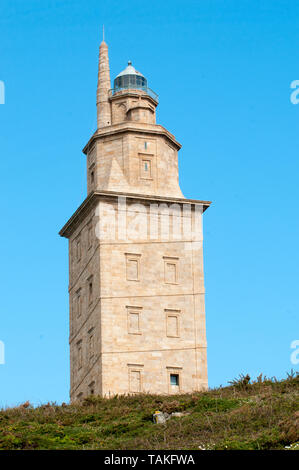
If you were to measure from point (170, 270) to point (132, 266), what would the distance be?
217cm

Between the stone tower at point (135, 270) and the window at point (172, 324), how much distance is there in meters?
0.05

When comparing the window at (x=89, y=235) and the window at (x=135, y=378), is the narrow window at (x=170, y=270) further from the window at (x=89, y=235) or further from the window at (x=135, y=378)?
the window at (x=135, y=378)

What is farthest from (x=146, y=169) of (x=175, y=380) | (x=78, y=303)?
(x=175, y=380)

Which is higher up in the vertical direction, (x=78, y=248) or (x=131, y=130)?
(x=131, y=130)

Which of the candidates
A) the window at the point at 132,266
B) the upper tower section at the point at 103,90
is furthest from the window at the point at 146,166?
the window at the point at 132,266

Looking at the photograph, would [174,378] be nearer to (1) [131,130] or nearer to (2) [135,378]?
(2) [135,378]

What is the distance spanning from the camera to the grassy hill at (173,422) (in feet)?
127

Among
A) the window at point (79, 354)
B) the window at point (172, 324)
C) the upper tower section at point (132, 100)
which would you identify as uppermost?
the upper tower section at point (132, 100)

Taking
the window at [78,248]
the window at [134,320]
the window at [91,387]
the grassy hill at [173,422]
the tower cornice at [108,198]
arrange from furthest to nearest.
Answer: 1. the window at [78,248]
2. the tower cornice at [108,198]
3. the window at [134,320]
4. the window at [91,387]
5. the grassy hill at [173,422]

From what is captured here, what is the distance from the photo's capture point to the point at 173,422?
43.1 m

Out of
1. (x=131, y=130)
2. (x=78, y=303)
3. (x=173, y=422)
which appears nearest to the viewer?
(x=173, y=422)

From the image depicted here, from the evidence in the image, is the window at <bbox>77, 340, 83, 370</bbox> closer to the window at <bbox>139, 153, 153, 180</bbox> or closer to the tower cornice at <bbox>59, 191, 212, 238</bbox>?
the tower cornice at <bbox>59, 191, 212, 238</bbox>

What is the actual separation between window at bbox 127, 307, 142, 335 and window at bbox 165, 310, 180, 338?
62.8 inches
